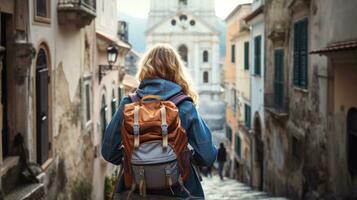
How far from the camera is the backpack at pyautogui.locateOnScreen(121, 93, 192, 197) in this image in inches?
151

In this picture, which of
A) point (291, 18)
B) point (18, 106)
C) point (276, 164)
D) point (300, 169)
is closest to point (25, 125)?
point (18, 106)

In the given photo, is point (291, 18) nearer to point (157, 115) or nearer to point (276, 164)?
point (276, 164)

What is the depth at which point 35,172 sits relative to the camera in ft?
24.3

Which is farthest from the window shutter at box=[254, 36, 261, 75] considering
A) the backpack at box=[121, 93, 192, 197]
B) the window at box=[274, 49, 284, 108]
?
the backpack at box=[121, 93, 192, 197]

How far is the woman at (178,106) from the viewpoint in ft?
13.2

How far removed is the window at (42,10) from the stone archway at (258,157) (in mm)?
13181

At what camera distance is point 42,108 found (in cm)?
843

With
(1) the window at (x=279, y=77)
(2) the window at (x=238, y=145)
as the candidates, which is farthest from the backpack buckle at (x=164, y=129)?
(2) the window at (x=238, y=145)

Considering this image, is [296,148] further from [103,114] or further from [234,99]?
[234,99]

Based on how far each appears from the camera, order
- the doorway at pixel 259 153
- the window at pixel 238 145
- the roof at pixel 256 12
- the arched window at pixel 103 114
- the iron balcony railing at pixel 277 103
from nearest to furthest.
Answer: the iron balcony railing at pixel 277 103 → the arched window at pixel 103 114 → the roof at pixel 256 12 → the doorway at pixel 259 153 → the window at pixel 238 145

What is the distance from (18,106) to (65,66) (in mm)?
3113

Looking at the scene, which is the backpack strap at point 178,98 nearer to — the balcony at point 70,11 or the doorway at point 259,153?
the balcony at point 70,11

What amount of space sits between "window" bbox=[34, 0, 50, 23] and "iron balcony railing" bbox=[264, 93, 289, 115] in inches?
309

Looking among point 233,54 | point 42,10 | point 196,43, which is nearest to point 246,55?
point 233,54
